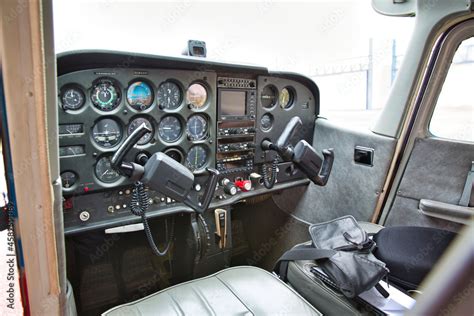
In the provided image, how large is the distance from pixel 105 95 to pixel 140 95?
0.16 m

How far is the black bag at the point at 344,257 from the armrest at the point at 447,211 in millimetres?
473

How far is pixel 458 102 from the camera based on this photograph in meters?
1.71

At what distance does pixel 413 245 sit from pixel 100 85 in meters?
1.49

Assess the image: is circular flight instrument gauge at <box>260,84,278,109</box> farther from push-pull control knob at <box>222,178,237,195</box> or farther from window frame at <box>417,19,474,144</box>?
window frame at <box>417,19,474,144</box>

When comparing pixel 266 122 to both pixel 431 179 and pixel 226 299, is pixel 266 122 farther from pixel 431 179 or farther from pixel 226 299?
pixel 226 299

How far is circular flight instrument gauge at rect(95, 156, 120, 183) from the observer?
1463 millimetres

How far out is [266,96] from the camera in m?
1.99

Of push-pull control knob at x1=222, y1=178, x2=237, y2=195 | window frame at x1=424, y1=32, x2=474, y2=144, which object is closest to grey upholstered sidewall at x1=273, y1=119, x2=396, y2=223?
window frame at x1=424, y1=32, x2=474, y2=144

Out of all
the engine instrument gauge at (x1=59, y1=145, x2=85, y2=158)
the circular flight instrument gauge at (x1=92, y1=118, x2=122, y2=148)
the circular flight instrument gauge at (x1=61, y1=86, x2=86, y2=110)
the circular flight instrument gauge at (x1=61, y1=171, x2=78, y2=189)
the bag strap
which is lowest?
the bag strap

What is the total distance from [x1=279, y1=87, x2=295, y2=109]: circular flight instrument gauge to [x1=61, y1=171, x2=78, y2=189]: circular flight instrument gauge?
1271mm

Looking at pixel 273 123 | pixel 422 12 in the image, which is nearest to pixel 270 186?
pixel 273 123

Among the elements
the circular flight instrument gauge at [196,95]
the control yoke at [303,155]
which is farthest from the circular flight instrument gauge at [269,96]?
the circular flight instrument gauge at [196,95]

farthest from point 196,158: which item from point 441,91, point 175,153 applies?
point 441,91

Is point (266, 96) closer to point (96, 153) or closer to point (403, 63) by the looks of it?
point (403, 63)
